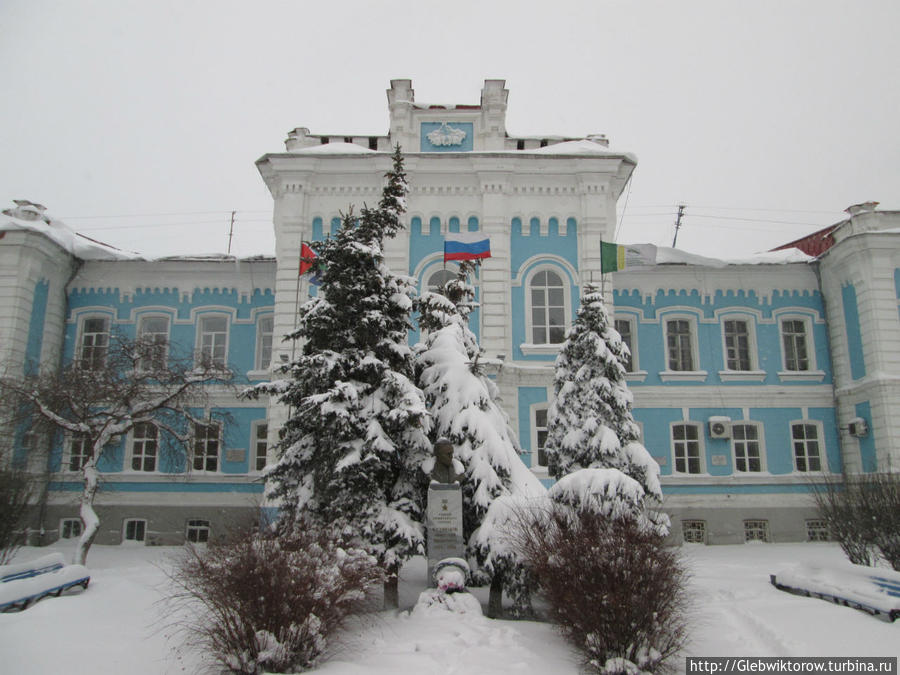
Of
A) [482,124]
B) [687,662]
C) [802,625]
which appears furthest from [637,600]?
[482,124]

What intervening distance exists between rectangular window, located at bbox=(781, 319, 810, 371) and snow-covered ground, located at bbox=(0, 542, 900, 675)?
11.3 m

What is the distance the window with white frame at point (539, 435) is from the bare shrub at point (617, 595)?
9868 millimetres

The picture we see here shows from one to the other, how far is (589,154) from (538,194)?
1826 millimetres

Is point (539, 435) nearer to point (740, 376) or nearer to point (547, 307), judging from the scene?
point (547, 307)

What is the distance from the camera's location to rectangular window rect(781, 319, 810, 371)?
68.9 feet

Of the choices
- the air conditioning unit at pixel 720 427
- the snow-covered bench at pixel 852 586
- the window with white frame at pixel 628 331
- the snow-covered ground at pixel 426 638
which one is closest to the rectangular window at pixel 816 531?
the air conditioning unit at pixel 720 427

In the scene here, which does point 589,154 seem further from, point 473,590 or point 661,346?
point 473,590

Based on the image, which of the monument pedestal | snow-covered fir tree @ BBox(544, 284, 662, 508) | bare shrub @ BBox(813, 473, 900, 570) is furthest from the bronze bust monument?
bare shrub @ BBox(813, 473, 900, 570)

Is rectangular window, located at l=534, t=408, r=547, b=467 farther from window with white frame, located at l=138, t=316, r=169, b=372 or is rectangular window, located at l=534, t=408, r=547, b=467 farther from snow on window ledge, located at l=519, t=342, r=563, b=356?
window with white frame, located at l=138, t=316, r=169, b=372

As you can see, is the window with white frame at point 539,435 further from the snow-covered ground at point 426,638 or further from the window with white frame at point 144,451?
the window with white frame at point 144,451

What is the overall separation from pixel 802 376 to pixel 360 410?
15709 mm

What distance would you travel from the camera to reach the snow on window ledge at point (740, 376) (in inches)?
811

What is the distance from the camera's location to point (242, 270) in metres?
21.5

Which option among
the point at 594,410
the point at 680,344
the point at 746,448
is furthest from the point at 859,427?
the point at 594,410
